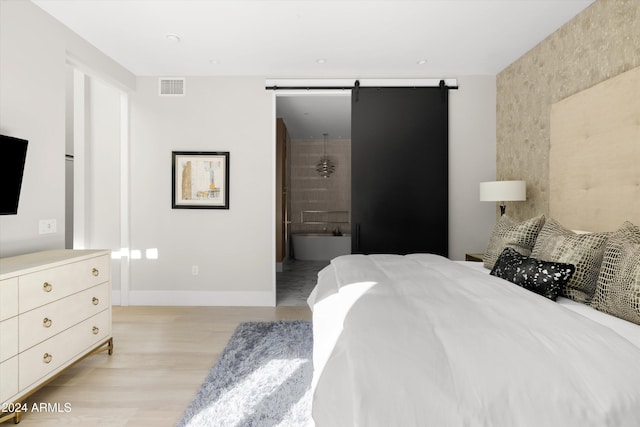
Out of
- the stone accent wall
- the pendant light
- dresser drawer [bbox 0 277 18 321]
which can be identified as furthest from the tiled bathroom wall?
dresser drawer [bbox 0 277 18 321]

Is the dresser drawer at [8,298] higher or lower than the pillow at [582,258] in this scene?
lower

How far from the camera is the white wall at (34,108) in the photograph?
2355 mm

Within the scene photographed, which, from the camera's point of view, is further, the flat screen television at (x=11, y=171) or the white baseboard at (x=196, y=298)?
the white baseboard at (x=196, y=298)

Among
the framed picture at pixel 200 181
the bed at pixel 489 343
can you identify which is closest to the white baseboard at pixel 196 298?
the framed picture at pixel 200 181

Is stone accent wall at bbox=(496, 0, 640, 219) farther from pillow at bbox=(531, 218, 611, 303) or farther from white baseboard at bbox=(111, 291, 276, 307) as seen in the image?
white baseboard at bbox=(111, 291, 276, 307)

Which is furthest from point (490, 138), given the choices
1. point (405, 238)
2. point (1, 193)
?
point (1, 193)

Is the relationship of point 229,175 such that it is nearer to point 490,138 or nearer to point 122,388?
point 122,388

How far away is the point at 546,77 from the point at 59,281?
14.4ft

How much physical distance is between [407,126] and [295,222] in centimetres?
461

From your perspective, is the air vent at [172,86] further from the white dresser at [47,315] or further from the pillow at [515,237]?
the pillow at [515,237]

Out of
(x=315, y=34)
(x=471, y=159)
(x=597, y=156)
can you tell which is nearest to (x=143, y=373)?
(x=315, y=34)

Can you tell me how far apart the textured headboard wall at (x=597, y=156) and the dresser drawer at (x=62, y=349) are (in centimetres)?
396

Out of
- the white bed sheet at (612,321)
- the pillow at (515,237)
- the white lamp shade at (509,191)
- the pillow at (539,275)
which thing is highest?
the white lamp shade at (509,191)

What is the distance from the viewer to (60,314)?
2199 millimetres
